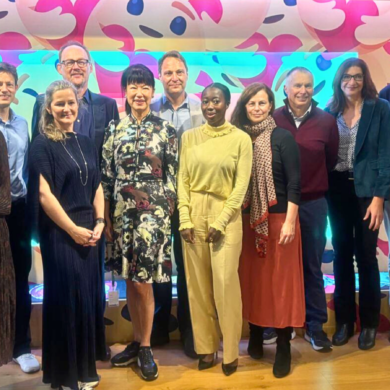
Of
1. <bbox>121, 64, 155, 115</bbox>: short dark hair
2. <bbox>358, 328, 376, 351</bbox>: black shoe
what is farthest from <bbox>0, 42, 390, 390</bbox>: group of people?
<bbox>358, 328, 376, 351</bbox>: black shoe

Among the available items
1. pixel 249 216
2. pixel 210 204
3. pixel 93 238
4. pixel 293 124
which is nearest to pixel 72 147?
pixel 93 238

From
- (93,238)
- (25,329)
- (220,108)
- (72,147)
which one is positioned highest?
(220,108)

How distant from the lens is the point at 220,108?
2.59 metres

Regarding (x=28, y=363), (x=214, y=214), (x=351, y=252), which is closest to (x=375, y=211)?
(x=351, y=252)

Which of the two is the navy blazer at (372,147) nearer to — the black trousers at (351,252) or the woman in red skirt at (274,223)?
the black trousers at (351,252)

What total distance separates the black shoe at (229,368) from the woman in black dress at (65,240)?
0.77 m

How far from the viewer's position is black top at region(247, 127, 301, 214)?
2.60 m

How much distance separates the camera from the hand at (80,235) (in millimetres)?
2238

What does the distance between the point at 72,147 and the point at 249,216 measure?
1.09 meters

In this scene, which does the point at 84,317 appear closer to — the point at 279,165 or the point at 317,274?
the point at 279,165

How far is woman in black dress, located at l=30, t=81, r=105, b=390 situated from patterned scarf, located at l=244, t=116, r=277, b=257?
0.90m

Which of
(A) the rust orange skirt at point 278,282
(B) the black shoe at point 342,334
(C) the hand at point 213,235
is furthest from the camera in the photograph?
(B) the black shoe at point 342,334

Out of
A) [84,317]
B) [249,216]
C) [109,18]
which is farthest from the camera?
[109,18]

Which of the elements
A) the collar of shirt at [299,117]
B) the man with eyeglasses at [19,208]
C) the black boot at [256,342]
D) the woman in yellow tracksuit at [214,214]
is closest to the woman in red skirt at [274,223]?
the woman in yellow tracksuit at [214,214]
